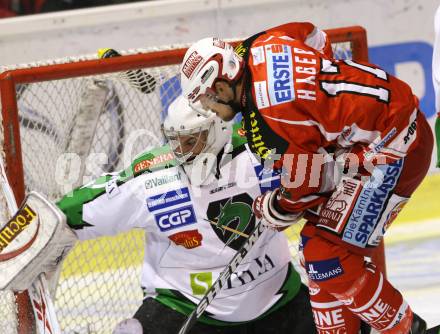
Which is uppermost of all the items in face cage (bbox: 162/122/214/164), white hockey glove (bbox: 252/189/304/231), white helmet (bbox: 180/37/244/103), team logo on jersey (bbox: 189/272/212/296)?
white helmet (bbox: 180/37/244/103)

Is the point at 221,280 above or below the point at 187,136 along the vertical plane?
below

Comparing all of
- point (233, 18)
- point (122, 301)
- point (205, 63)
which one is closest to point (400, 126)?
point (205, 63)

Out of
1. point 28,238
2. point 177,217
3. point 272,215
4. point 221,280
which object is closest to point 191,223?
point 177,217

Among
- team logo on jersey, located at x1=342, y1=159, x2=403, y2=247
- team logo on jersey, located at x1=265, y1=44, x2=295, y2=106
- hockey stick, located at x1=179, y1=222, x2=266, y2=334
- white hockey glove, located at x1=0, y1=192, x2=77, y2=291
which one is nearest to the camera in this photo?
team logo on jersey, located at x1=265, y1=44, x2=295, y2=106

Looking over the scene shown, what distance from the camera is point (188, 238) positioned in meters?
3.19

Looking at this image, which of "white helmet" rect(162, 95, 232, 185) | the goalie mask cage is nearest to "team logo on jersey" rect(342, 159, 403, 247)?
"white helmet" rect(162, 95, 232, 185)

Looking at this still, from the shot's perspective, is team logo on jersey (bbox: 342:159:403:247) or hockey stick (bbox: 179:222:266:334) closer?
team logo on jersey (bbox: 342:159:403:247)

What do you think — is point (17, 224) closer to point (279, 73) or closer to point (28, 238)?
point (28, 238)

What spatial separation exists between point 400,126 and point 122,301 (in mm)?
1447

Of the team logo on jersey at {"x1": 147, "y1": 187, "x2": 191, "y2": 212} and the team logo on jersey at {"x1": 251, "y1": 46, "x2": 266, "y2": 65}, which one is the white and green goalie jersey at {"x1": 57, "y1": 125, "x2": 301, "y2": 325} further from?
the team logo on jersey at {"x1": 251, "y1": 46, "x2": 266, "y2": 65}

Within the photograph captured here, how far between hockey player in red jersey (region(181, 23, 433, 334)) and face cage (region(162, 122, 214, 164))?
9.7 inches

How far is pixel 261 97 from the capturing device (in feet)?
9.00

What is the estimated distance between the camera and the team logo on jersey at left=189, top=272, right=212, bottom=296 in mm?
3252

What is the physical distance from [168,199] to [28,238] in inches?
17.3
